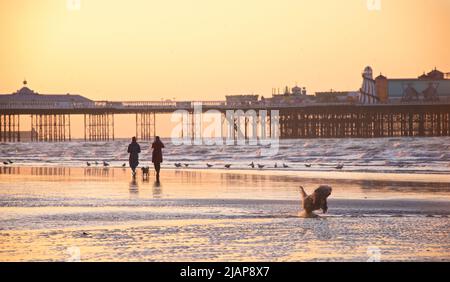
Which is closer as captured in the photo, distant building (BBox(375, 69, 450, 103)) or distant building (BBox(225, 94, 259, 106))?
distant building (BBox(225, 94, 259, 106))

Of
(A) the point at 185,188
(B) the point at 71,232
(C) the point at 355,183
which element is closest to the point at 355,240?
(B) the point at 71,232

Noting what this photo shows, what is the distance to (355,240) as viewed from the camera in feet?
44.5

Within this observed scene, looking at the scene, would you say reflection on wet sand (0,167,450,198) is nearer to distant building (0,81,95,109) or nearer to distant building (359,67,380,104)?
distant building (0,81,95,109)

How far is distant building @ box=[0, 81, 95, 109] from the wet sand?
10494 cm

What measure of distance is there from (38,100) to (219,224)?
13160cm

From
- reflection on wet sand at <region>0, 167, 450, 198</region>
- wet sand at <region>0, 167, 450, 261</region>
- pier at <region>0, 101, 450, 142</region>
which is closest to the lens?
wet sand at <region>0, 167, 450, 261</region>

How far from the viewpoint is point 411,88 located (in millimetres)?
139375

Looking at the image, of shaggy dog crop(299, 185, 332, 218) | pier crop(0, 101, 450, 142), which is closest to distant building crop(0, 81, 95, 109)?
pier crop(0, 101, 450, 142)

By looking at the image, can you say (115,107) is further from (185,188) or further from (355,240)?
(355,240)

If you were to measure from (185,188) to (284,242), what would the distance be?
1283 cm

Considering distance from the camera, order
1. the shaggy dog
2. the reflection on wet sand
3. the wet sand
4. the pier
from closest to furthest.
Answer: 1. the wet sand
2. the shaggy dog
3. the reflection on wet sand
4. the pier

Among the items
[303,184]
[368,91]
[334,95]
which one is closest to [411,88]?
[368,91]

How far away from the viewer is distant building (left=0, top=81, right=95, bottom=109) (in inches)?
5094

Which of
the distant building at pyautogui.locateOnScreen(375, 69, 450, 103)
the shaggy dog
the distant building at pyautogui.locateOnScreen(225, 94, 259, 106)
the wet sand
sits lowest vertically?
the wet sand
